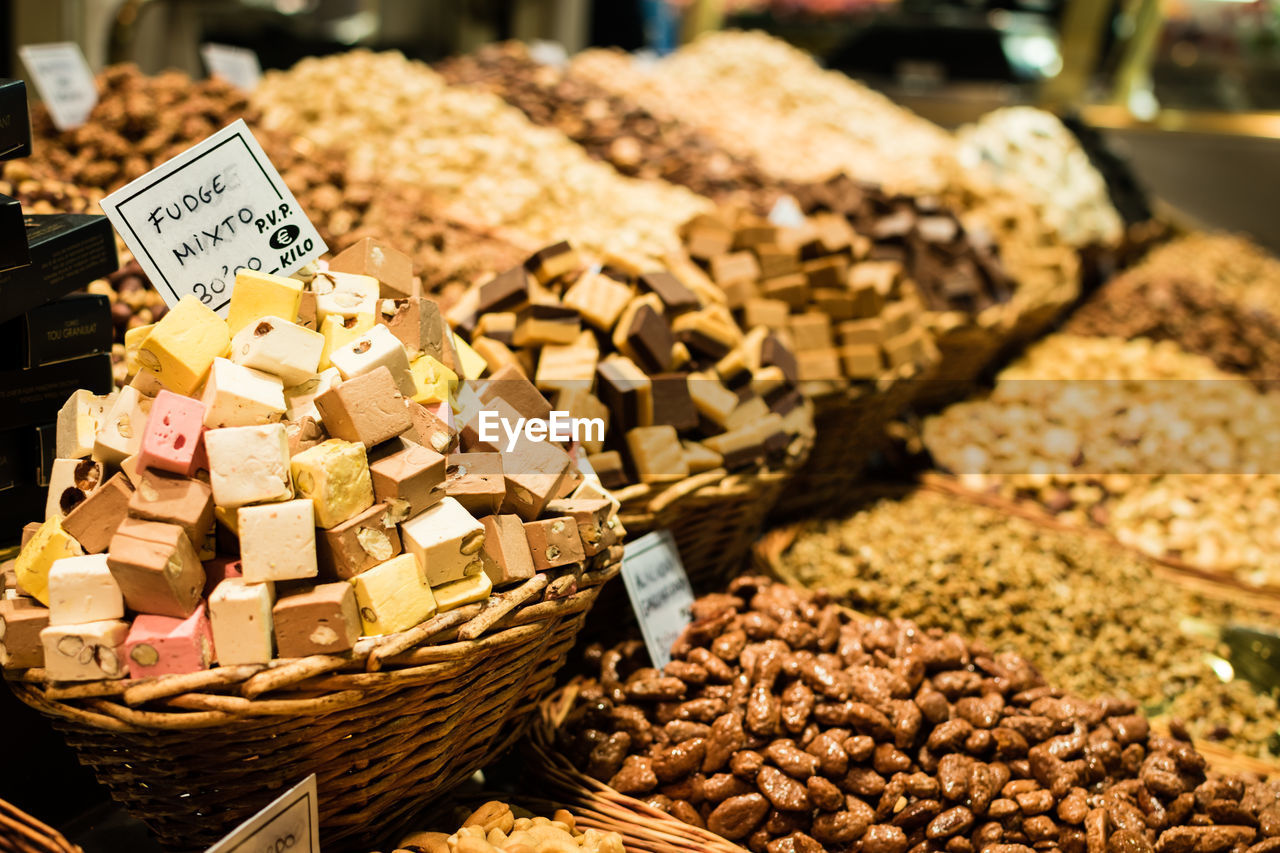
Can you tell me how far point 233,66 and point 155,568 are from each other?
2.27 m

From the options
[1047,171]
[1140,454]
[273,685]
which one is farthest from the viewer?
[1047,171]

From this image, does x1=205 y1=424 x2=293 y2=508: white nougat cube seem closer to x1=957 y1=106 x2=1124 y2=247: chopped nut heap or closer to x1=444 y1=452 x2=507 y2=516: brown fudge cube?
x1=444 y1=452 x2=507 y2=516: brown fudge cube

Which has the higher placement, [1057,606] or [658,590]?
[658,590]

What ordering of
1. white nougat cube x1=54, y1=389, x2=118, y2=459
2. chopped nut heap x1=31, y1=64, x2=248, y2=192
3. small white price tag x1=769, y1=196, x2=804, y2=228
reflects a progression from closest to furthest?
white nougat cube x1=54, y1=389, x2=118, y2=459 → chopped nut heap x1=31, y1=64, x2=248, y2=192 → small white price tag x1=769, y1=196, x2=804, y2=228

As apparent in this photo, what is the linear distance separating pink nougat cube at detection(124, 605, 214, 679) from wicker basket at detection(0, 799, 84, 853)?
0.69 feet

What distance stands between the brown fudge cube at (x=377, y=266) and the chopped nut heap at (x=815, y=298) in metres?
0.87

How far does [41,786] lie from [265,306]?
78cm

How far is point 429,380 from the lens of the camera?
1259 millimetres

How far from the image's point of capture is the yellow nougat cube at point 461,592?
1.08m

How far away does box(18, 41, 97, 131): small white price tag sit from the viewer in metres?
2.08

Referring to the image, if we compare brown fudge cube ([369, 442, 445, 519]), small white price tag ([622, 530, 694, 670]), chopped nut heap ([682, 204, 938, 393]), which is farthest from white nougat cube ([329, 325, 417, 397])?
chopped nut heap ([682, 204, 938, 393])

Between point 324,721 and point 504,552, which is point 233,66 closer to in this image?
point 504,552

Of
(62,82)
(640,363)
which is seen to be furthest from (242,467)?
(62,82)

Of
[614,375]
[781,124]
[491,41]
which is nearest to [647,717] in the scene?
[614,375]
